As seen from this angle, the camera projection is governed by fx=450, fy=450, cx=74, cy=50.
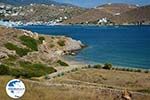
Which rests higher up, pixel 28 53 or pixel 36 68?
pixel 36 68

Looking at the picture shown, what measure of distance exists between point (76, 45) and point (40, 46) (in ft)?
70.9

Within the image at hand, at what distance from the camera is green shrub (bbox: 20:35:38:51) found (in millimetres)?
73688

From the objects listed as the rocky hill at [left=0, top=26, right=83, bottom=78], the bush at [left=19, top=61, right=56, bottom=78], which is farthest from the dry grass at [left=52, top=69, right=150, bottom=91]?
the rocky hill at [left=0, top=26, right=83, bottom=78]

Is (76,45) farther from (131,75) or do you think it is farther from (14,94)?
(14,94)

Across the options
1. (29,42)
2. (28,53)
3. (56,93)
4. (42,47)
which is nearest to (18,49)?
(28,53)

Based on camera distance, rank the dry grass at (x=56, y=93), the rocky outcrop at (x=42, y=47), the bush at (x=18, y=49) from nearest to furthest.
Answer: the dry grass at (x=56, y=93) → the rocky outcrop at (x=42, y=47) → the bush at (x=18, y=49)

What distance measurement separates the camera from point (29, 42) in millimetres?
76688

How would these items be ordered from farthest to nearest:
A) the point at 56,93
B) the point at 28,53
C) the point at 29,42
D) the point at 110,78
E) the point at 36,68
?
the point at 29,42
the point at 28,53
the point at 36,68
the point at 110,78
the point at 56,93

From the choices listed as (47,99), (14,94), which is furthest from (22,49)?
(14,94)

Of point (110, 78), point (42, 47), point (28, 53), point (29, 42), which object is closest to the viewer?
point (110, 78)

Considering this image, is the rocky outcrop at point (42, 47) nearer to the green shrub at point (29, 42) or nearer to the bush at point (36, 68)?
the green shrub at point (29, 42)

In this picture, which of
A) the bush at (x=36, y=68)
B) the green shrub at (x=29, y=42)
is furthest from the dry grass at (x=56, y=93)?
the green shrub at (x=29, y=42)

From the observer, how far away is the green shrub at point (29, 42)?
7369cm

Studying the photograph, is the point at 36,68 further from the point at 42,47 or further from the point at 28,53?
the point at 42,47
